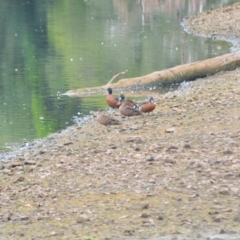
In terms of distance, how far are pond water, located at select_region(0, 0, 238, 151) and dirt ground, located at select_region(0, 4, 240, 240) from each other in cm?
271

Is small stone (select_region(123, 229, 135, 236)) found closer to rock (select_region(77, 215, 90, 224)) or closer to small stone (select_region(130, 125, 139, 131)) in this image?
rock (select_region(77, 215, 90, 224))

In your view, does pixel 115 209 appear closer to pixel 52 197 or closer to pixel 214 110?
pixel 52 197

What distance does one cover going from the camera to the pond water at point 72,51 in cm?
1702

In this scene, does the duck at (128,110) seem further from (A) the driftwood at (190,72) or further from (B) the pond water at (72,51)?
(A) the driftwood at (190,72)

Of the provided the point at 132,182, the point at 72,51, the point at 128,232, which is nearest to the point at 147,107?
the point at 132,182

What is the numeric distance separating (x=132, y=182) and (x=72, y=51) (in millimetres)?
19093

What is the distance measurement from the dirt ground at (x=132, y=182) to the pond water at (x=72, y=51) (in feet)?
8.88

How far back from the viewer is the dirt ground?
718 centimetres

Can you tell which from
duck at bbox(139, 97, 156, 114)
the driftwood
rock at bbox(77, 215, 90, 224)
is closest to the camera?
rock at bbox(77, 215, 90, 224)

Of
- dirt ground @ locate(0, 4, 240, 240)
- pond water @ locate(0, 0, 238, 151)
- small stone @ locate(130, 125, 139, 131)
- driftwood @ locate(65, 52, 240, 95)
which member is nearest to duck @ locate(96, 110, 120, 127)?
dirt ground @ locate(0, 4, 240, 240)

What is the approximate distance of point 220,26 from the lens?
3294 cm

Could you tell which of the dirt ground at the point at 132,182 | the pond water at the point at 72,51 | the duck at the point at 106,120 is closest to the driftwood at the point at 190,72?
the pond water at the point at 72,51

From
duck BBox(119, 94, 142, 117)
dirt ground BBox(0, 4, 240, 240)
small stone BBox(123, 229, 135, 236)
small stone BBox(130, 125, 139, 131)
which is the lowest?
small stone BBox(130, 125, 139, 131)

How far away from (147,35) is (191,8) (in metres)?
14.0
